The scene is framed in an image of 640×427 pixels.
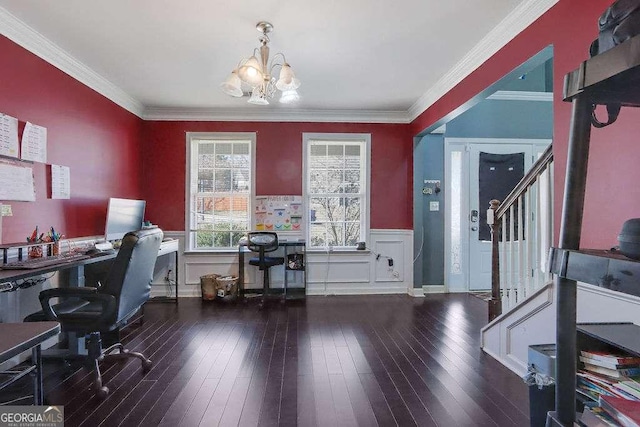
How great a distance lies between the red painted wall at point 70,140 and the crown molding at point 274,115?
0.46 m

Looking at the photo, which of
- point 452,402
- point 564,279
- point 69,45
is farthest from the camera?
point 69,45

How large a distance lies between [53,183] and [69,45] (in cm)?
120

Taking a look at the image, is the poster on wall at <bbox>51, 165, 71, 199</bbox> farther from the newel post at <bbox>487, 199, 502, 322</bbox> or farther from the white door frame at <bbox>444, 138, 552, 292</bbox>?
the white door frame at <bbox>444, 138, 552, 292</bbox>

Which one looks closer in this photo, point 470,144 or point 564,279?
point 564,279

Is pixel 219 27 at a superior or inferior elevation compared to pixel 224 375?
superior

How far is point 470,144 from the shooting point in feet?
16.6

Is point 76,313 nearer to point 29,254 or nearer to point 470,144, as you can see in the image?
point 29,254

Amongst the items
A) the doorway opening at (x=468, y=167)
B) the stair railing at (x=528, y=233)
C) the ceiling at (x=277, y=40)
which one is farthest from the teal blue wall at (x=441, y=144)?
the stair railing at (x=528, y=233)

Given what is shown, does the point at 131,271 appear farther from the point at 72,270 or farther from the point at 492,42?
the point at 492,42

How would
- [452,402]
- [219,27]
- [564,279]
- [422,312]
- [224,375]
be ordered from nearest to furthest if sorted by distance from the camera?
[564,279] < [452,402] < [224,375] < [219,27] < [422,312]

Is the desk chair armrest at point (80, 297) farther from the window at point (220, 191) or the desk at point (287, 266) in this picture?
the window at point (220, 191)

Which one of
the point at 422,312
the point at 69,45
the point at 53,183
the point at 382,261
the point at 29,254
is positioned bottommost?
the point at 422,312

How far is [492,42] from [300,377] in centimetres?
298

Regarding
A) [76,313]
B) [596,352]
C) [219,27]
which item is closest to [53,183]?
[76,313]
